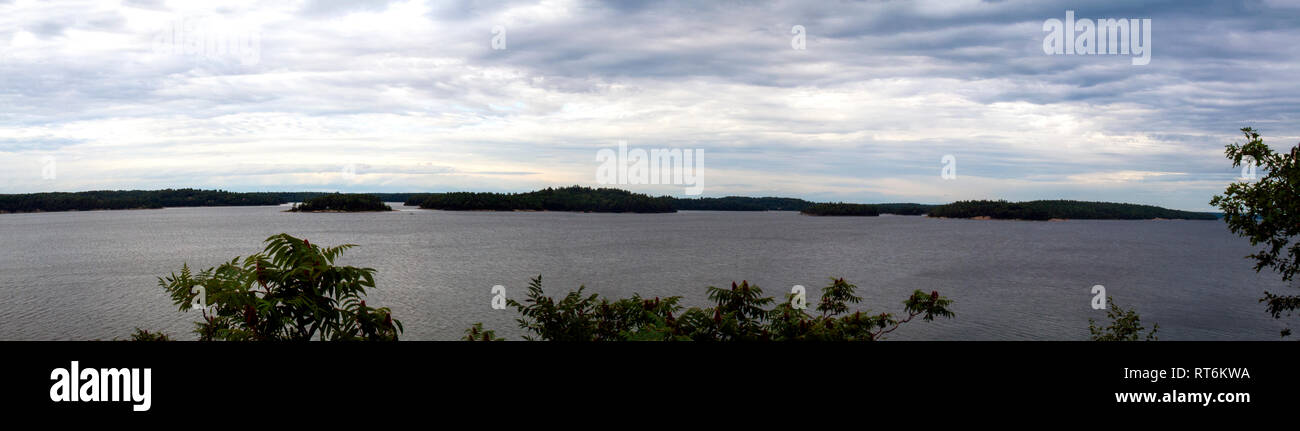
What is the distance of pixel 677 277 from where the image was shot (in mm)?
59781

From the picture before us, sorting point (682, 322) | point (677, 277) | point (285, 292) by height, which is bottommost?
point (677, 277)

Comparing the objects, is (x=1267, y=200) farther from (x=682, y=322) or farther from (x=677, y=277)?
(x=677, y=277)

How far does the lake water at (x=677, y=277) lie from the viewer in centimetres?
3941

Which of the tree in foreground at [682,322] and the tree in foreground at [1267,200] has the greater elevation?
the tree in foreground at [1267,200]

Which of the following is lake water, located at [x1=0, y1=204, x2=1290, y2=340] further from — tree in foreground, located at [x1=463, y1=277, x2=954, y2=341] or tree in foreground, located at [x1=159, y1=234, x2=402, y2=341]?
tree in foreground, located at [x1=159, y1=234, x2=402, y2=341]

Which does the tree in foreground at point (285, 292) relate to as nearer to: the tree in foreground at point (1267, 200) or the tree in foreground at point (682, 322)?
the tree in foreground at point (682, 322)

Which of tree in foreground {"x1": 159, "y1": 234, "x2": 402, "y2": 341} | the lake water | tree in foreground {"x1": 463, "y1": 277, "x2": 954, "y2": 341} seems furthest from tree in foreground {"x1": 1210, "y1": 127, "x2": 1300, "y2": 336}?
the lake water

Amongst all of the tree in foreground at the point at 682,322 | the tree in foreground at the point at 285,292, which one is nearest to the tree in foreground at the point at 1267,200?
the tree in foreground at the point at 682,322

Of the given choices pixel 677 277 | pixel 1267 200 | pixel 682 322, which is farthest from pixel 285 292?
pixel 677 277
